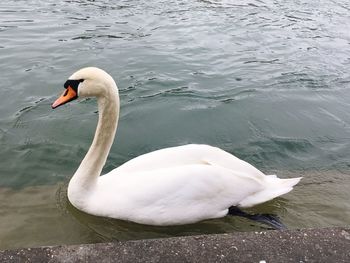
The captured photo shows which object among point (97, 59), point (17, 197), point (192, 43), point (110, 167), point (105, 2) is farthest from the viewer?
point (105, 2)

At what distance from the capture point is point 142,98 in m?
7.00

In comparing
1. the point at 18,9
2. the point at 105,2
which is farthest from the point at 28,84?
the point at 105,2

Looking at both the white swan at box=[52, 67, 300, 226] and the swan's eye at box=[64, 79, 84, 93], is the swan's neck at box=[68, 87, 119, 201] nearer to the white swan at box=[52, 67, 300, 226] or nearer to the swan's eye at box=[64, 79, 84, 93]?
the white swan at box=[52, 67, 300, 226]

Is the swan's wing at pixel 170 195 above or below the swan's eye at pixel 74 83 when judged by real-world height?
below

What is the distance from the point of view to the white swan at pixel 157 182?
400 centimetres

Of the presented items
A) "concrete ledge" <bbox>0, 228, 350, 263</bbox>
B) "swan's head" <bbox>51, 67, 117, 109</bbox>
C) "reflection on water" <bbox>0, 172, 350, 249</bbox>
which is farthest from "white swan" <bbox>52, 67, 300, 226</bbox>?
"concrete ledge" <bbox>0, 228, 350, 263</bbox>

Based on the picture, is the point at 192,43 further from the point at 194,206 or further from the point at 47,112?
the point at 194,206

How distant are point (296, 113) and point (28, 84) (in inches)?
158

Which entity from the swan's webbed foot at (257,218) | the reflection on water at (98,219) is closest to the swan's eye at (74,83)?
the reflection on water at (98,219)

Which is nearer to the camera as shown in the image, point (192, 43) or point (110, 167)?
point (110, 167)

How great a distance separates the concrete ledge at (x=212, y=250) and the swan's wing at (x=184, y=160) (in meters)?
1.29

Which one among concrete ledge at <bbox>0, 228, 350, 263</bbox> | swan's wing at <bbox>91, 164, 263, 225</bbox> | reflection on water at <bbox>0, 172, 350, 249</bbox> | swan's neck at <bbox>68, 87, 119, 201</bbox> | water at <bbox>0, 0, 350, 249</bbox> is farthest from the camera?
water at <bbox>0, 0, 350, 249</bbox>

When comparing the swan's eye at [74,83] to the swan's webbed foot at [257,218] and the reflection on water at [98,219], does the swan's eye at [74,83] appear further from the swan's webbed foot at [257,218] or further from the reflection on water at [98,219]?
the swan's webbed foot at [257,218]

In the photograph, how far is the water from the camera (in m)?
4.56
